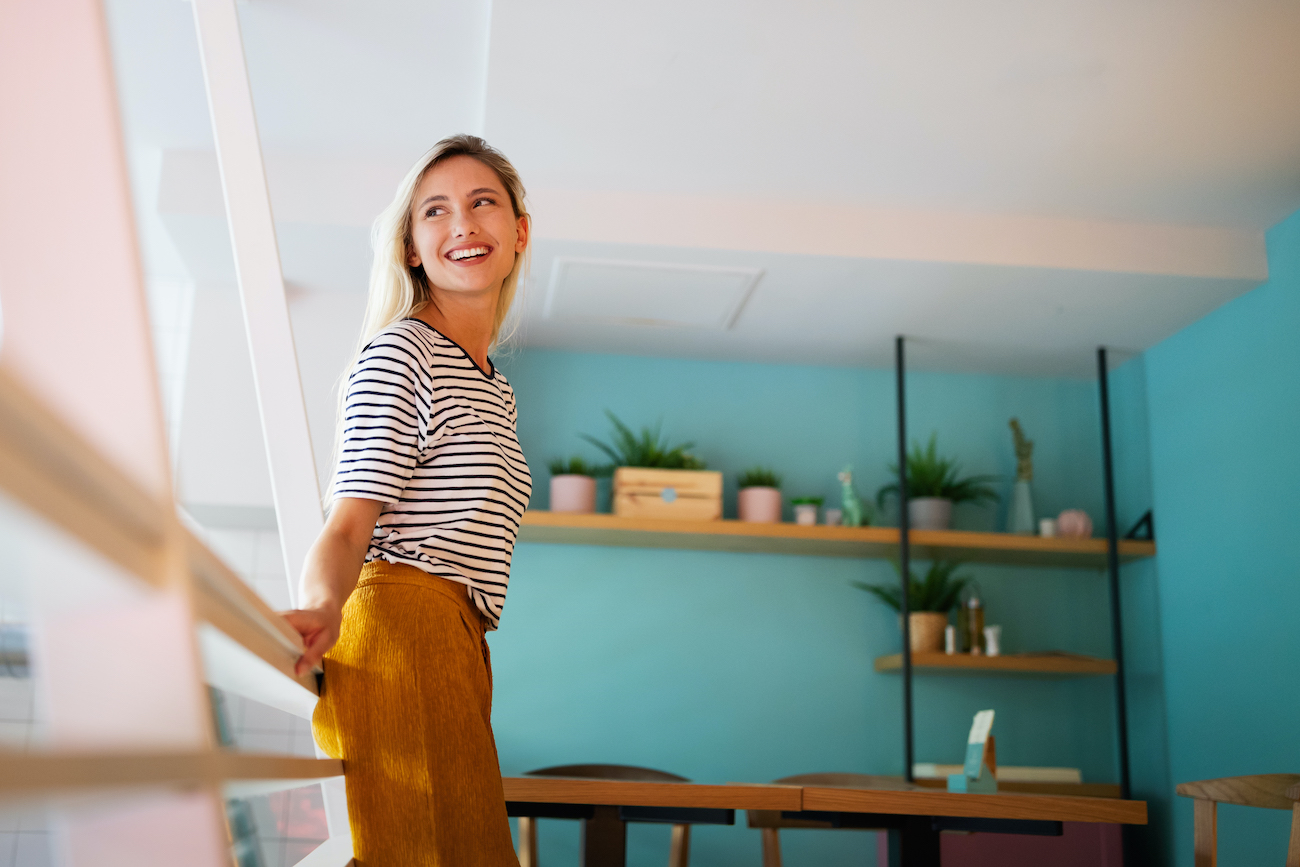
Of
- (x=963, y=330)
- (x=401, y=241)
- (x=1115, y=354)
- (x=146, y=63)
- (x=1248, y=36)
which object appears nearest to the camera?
(x=401, y=241)

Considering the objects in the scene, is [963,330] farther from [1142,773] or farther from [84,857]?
[84,857]

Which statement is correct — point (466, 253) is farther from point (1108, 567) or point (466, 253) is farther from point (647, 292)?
point (1108, 567)

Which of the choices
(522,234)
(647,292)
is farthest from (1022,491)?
(522,234)

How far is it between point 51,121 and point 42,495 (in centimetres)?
12

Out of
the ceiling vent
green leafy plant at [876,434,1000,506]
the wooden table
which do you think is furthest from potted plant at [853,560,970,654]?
the wooden table

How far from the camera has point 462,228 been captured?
128 cm

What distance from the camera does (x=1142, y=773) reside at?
3643 mm

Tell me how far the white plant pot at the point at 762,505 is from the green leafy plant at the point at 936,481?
0.50 meters

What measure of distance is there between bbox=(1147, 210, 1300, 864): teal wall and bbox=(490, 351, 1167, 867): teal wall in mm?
209

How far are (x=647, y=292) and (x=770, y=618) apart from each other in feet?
4.32

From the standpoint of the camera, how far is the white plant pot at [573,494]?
11.6ft

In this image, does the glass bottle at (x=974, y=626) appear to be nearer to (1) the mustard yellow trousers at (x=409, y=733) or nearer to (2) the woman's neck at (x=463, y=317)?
(2) the woman's neck at (x=463, y=317)

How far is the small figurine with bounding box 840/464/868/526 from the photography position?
12.1 ft

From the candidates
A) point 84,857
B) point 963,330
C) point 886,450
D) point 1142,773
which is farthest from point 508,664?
point 84,857
